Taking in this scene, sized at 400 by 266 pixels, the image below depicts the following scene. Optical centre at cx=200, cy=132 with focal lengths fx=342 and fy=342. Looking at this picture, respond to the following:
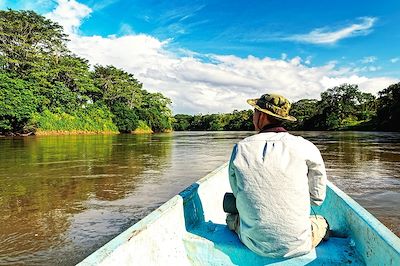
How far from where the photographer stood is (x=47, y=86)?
40531mm

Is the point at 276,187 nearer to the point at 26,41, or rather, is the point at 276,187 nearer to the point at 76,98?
the point at 26,41

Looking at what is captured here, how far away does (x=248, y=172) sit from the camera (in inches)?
90.4

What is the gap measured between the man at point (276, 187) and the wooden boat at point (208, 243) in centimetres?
26

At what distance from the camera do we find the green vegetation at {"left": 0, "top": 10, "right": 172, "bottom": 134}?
3369cm

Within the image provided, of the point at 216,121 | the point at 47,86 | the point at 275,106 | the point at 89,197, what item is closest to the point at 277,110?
the point at 275,106

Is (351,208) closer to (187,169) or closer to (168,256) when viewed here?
(168,256)

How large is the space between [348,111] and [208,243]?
241 feet

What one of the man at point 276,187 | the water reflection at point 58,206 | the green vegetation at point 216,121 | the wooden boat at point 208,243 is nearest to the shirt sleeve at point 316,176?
the man at point 276,187

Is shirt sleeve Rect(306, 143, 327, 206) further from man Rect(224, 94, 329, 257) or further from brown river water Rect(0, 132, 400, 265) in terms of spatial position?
brown river water Rect(0, 132, 400, 265)

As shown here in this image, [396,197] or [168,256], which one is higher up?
[168,256]

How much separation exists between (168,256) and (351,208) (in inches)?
65.5

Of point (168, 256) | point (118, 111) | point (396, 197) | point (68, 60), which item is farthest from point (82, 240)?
point (118, 111)

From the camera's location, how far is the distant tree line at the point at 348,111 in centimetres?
5403

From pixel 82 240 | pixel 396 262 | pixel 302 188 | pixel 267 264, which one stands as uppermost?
pixel 302 188
